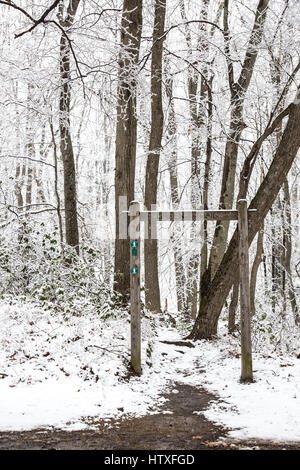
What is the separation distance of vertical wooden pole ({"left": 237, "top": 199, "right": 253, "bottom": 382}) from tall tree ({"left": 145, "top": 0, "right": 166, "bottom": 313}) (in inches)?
145

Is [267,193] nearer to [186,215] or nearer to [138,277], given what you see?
[186,215]

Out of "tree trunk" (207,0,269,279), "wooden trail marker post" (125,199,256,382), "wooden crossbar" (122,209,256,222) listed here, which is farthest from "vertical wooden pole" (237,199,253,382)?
"tree trunk" (207,0,269,279)

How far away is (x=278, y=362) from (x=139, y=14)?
20.0 ft

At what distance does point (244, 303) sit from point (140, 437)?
2422 mm

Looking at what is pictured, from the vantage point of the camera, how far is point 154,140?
9.66 m

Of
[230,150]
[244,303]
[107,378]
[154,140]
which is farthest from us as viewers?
[154,140]

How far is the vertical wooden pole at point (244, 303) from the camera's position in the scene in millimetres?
5363

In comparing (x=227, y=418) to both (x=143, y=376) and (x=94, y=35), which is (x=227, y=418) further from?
(x=94, y=35)

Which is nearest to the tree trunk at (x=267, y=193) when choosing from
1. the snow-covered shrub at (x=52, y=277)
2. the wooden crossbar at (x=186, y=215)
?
the wooden crossbar at (x=186, y=215)

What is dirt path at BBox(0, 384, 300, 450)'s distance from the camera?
3.30 metres

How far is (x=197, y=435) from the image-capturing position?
3635 mm

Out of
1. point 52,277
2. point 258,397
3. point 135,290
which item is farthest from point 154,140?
point 258,397

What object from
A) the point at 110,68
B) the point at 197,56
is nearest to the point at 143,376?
the point at 110,68

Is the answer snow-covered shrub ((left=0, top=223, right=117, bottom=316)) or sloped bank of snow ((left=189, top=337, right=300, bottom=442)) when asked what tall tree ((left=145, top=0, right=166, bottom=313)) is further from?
sloped bank of snow ((left=189, top=337, right=300, bottom=442))
